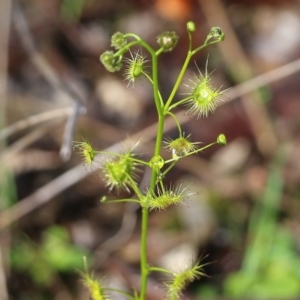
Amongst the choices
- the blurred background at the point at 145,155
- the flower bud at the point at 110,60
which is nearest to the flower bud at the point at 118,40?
the flower bud at the point at 110,60

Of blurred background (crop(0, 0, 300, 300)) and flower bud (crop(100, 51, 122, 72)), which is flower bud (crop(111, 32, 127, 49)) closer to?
flower bud (crop(100, 51, 122, 72))

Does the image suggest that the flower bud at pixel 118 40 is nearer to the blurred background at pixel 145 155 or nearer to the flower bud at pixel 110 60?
the flower bud at pixel 110 60

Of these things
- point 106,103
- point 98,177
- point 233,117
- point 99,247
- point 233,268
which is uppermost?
point 106,103

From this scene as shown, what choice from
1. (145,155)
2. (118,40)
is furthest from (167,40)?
(145,155)

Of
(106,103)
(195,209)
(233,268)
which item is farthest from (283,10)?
(233,268)

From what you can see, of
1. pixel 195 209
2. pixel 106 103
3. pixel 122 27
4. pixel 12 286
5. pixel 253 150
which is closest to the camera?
pixel 12 286

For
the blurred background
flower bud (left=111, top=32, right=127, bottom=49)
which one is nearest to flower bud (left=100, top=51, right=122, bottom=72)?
flower bud (left=111, top=32, right=127, bottom=49)

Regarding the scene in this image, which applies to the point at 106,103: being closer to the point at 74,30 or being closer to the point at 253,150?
the point at 74,30

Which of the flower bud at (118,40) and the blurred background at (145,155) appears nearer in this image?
the flower bud at (118,40)
